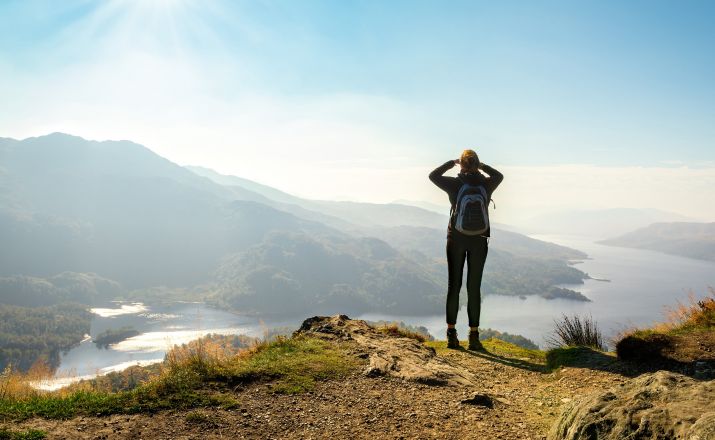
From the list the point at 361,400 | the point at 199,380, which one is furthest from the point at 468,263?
the point at 199,380

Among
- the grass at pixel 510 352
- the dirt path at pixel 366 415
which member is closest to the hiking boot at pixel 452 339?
the grass at pixel 510 352

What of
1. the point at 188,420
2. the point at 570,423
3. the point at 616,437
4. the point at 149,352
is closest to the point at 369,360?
the point at 188,420

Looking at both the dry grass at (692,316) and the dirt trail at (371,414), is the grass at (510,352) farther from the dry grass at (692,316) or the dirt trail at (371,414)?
the dry grass at (692,316)

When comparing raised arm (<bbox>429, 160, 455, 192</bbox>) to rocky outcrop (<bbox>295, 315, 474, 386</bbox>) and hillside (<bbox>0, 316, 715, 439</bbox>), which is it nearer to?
rocky outcrop (<bbox>295, 315, 474, 386</bbox>)

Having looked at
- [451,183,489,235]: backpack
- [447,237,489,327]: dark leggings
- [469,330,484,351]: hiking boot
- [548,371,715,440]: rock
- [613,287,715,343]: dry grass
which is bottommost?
[469,330,484,351]: hiking boot

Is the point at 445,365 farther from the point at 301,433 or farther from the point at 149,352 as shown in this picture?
the point at 149,352

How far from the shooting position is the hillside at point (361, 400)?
3.20 m

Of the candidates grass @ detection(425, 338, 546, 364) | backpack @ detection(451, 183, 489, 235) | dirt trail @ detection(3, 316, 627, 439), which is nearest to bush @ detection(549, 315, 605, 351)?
grass @ detection(425, 338, 546, 364)

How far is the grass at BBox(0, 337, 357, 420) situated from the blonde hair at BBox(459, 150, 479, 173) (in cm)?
451

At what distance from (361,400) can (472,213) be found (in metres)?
4.50

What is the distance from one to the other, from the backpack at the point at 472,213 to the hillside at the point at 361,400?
2638 millimetres

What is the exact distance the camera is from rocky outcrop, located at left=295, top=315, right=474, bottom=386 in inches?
258

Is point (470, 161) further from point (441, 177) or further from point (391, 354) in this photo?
point (391, 354)

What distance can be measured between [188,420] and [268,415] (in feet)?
2.97
